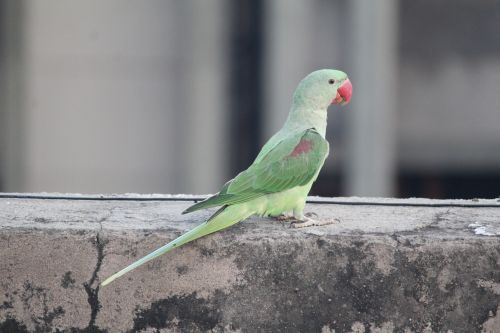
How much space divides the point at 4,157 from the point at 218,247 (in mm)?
4866

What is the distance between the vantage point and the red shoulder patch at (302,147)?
2.97m

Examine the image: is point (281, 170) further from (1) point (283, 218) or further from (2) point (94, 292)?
(2) point (94, 292)

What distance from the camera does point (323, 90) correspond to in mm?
3125

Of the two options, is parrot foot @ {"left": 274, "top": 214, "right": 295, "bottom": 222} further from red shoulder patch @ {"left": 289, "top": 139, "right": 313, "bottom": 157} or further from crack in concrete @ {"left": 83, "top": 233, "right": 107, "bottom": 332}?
crack in concrete @ {"left": 83, "top": 233, "right": 107, "bottom": 332}

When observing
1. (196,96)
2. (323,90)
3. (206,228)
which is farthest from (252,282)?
(196,96)

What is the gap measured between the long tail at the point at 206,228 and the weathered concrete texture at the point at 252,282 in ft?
0.11

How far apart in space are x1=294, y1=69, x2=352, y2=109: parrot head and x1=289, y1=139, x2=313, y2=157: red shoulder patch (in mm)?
152

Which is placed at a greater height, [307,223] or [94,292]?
[307,223]

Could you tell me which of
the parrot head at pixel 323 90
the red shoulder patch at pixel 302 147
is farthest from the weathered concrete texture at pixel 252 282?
the parrot head at pixel 323 90

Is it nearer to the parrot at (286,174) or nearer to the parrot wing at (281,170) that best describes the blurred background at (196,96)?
the parrot at (286,174)

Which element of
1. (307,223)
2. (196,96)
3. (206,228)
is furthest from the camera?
(196,96)

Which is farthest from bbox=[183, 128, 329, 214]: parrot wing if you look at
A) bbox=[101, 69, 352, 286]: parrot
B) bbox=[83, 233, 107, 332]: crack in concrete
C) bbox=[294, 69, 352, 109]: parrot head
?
bbox=[83, 233, 107, 332]: crack in concrete

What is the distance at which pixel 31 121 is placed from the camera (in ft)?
24.8

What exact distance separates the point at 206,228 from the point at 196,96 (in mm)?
4435
